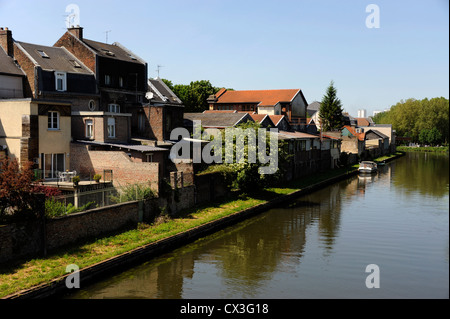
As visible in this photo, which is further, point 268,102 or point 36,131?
point 268,102

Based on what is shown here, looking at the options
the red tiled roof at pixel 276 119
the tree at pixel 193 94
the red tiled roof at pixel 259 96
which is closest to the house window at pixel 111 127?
the red tiled roof at pixel 276 119

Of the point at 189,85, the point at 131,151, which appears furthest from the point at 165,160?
the point at 189,85

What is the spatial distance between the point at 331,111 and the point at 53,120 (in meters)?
68.6

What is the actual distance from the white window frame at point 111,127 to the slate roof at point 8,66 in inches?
286

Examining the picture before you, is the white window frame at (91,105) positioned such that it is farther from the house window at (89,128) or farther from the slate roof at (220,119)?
the slate roof at (220,119)

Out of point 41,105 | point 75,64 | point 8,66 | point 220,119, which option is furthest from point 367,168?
point 8,66

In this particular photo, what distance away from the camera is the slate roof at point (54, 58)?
32219mm

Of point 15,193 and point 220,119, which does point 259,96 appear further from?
point 15,193

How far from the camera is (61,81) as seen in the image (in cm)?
3262

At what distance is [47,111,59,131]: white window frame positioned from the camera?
2716 centimetres

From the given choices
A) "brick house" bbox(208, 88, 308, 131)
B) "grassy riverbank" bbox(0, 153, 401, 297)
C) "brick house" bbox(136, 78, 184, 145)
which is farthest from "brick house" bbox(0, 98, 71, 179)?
"brick house" bbox(208, 88, 308, 131)

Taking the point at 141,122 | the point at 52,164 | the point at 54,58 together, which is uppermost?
the point at 54,58

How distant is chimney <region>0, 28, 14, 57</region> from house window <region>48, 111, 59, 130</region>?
860 centimetres
